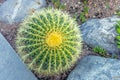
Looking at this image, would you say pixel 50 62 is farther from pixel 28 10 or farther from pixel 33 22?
pixel 28 10

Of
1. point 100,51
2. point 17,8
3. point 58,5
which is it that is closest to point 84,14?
point 58,5

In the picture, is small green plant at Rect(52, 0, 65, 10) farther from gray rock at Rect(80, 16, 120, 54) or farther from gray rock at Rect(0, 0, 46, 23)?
gray rock at Rect(80, 16, 120, 54)

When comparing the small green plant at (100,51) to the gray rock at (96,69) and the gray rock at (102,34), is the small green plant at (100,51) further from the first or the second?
the gray rock at (96,69)

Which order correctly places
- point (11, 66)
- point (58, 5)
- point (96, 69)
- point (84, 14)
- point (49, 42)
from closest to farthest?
point (49, 42)
point (96, 69)
point (11, 66)
point (84, 14)
point (58, 5)

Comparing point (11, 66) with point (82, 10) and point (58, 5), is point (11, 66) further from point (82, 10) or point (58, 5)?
point (82, 10)

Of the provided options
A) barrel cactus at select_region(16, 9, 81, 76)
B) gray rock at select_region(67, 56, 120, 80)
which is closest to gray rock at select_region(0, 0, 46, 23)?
barrel cactus at select_region(16, 9, 81, 76)

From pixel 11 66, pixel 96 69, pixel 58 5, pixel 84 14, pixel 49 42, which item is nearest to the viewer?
pixel 49 42

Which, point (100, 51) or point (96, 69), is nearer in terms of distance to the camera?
point (96, 69)
